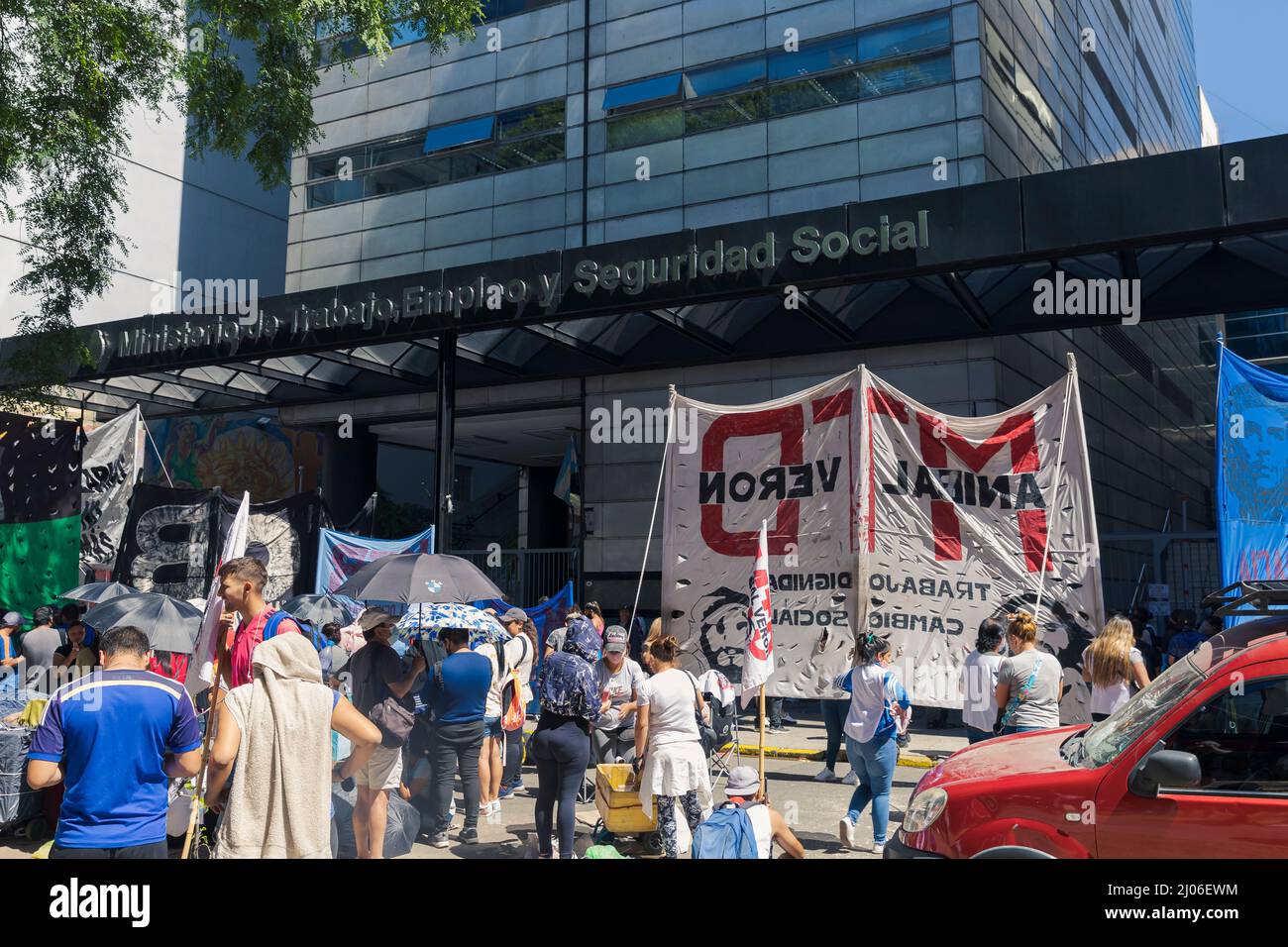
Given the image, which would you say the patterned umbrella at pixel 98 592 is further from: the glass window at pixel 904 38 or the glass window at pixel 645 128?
the glass window at pixel 904 38

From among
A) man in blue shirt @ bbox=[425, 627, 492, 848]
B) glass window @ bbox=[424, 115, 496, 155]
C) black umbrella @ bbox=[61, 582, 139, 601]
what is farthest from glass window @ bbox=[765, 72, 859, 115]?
man in blue shirt @ bbox=[425, 627, 492, 848]

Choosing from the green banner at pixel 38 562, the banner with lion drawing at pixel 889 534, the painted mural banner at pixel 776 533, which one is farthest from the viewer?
the green banner at pixel 38 562

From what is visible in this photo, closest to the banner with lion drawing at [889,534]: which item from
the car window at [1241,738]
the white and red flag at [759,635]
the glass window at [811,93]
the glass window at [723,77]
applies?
the white and red flag at [759,635]

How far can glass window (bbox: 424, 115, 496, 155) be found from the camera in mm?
23469

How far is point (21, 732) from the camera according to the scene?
8.50 metres

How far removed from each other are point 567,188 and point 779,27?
5.57m

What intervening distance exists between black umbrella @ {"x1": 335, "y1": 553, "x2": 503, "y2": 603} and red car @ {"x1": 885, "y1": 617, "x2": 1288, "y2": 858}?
5528 millimetres

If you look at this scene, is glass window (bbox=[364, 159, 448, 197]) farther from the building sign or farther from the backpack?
the backpack

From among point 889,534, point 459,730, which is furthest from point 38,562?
point 889,534

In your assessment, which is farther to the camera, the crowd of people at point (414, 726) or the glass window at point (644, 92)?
the glass window at point (644, 92)

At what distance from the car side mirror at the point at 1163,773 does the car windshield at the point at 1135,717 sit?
20cm

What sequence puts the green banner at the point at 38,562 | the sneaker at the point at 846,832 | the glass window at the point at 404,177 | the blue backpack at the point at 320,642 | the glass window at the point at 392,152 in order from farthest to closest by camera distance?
the glass window at the point at 392,152
the glass window at the point at 404,177
the green banner at the point at 38,562
the blue backpack at the point at 320,642
the sneaker at the point at 846,832

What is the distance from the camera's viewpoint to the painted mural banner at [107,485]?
15.6 metres

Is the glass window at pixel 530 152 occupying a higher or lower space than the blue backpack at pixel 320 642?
higher
